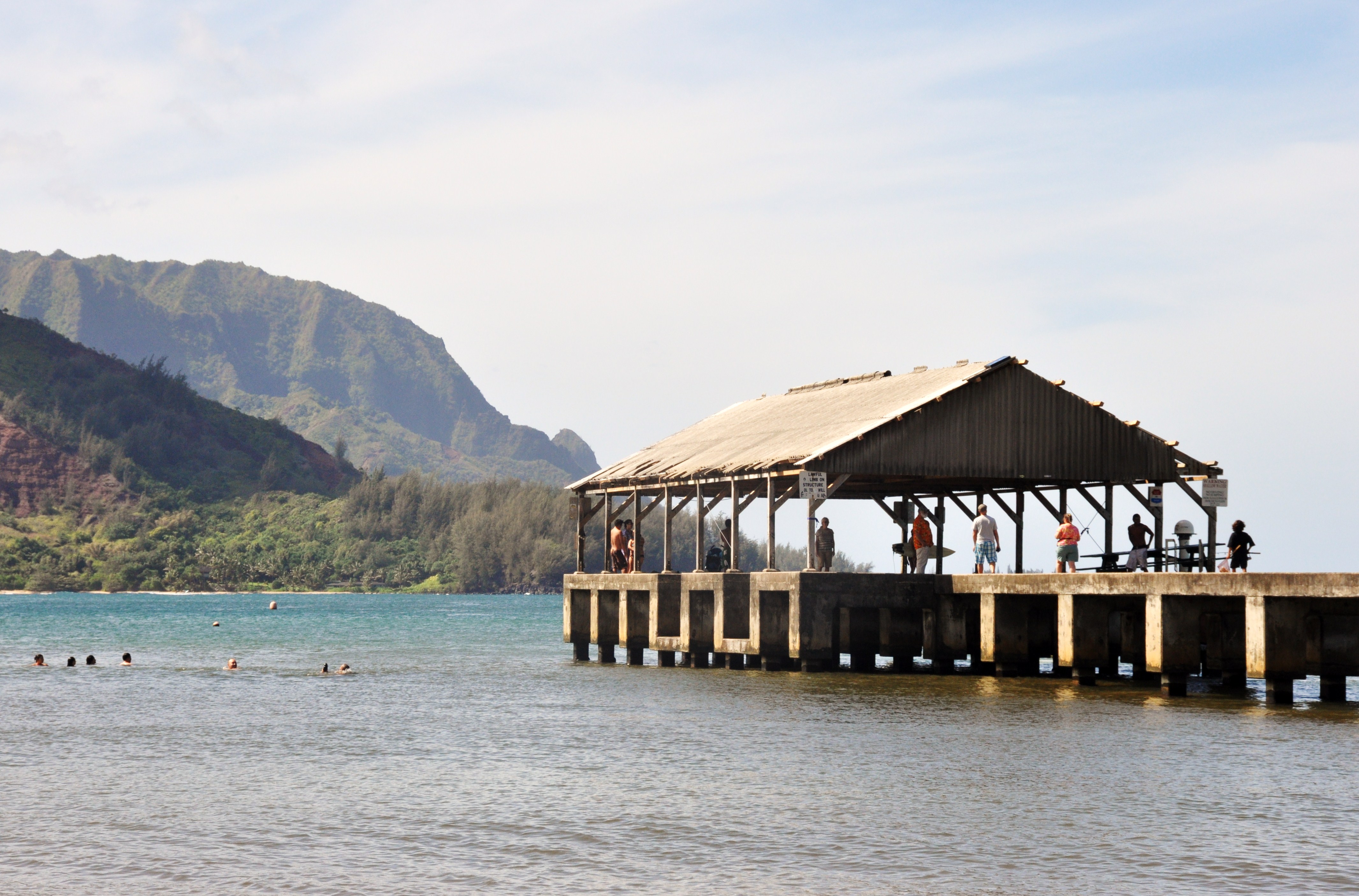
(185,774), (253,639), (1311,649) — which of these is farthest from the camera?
(253,639)

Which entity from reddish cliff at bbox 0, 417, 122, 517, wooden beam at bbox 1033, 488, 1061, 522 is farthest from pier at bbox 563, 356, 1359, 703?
reddish cliff at bbox 0, 417, 122, 517

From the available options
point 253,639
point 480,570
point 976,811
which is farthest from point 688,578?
point 480,570

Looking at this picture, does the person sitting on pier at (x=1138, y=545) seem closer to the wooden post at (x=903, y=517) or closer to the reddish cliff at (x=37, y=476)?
the wooden post at (x=903, y=517)

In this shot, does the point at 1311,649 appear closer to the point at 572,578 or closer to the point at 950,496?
the point at 950,496

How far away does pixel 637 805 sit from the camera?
18.1 metres

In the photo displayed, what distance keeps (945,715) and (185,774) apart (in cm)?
1251

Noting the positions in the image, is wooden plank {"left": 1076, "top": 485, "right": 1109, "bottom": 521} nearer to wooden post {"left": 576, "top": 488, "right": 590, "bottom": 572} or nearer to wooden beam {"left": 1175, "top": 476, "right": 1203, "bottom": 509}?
wooden beam {"left": 1175, "top": 476, "right": 1203, "bottom": 509}

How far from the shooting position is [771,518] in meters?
35.1

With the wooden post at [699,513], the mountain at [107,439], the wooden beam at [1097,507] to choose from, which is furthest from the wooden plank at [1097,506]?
the mountain at [107,439]

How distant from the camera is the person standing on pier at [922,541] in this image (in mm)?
36219

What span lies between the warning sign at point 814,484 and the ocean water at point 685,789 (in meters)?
3.87

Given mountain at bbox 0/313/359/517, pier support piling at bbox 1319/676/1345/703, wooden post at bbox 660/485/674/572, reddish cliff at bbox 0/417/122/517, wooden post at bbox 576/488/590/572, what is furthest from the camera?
mountain at bbox 0/313/359/517

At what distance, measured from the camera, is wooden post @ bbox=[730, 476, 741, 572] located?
36.1 m

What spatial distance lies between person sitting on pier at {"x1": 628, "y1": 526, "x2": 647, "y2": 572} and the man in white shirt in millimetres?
9523
